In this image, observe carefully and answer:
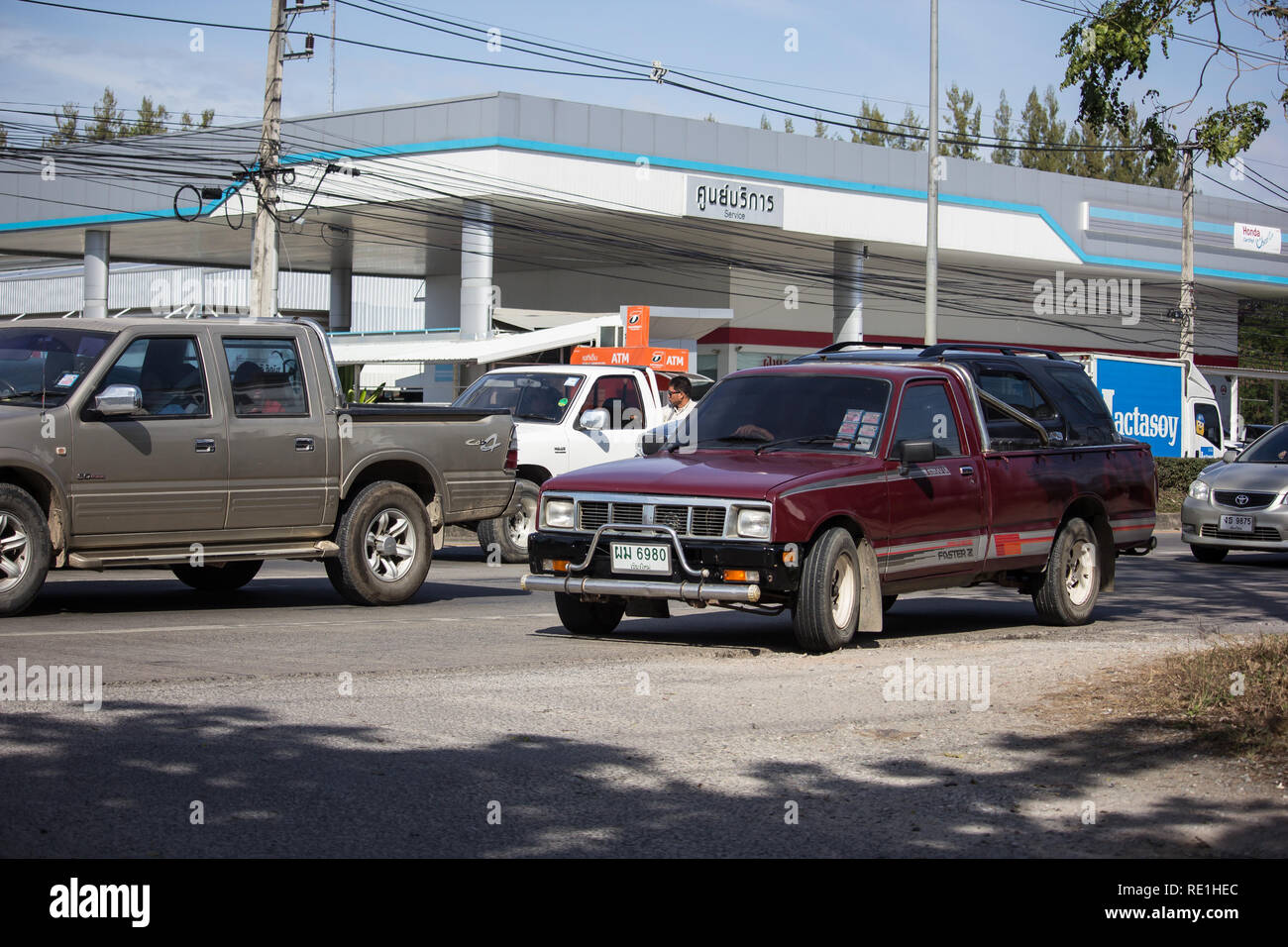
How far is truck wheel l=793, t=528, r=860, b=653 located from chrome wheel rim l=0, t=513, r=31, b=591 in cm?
517

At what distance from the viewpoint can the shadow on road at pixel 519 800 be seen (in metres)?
4.96

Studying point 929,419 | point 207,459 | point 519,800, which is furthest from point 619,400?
point 519,800

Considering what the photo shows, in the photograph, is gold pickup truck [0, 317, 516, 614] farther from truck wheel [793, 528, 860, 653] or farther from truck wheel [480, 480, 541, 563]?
truck wheel [480, 480, 541, 563]

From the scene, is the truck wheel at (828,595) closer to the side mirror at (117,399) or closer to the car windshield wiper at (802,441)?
the car windshield wiper at (802,441)

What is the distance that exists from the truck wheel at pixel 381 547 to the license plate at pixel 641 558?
3.14 meters

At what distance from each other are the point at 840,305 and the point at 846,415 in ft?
123

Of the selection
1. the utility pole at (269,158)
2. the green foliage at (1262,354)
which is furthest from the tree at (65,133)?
the green foliage at (1262,354)

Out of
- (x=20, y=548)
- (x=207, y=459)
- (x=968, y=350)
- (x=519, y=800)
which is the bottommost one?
(x=519, y=800)

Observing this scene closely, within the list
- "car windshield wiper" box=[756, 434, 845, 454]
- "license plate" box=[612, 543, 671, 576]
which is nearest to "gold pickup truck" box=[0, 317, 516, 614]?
"license plate" box=[612, 543, 671, 576]

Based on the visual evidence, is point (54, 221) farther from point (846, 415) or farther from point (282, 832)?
point (282, 832)

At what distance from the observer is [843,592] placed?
937 centimetres

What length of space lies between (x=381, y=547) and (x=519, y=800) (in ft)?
21.9

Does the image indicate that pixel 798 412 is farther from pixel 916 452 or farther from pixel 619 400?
pixel 619 400

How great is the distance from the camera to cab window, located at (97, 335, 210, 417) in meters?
10.6
